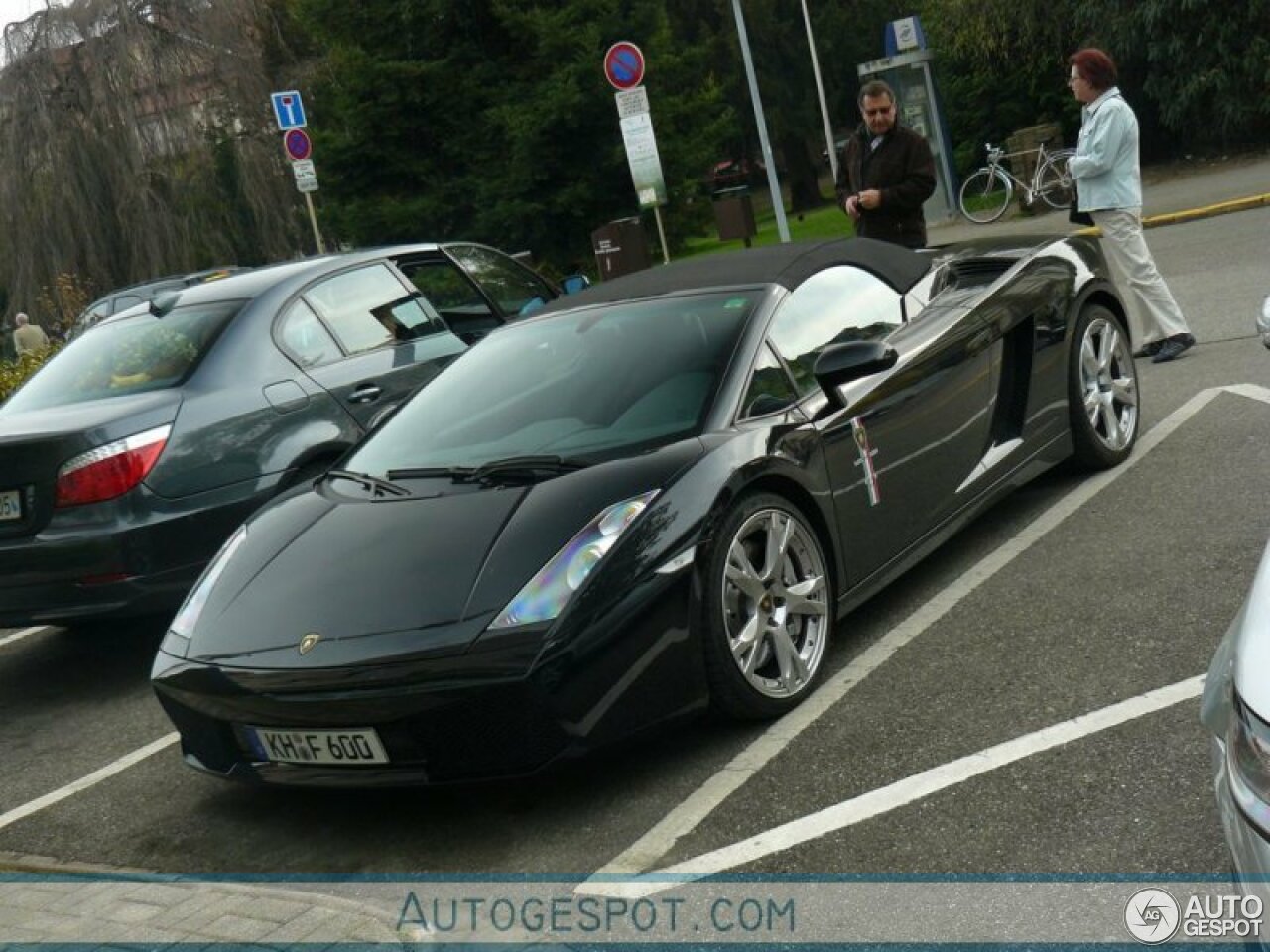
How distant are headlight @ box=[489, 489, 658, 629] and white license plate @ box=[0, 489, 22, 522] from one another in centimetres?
303

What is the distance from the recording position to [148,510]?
6.59 metres

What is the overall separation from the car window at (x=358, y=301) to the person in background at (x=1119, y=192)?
413 centimetres

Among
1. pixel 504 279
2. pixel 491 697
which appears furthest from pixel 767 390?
pixel 504 279

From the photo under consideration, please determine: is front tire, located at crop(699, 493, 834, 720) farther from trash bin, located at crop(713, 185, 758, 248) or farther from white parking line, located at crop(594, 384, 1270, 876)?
trash bin, located at crop(713, 185, 758, 248)

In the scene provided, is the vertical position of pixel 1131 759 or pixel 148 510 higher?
pixel 148 510

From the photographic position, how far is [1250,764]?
239 cm

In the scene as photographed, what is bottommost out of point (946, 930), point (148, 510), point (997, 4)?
point (946, 930)

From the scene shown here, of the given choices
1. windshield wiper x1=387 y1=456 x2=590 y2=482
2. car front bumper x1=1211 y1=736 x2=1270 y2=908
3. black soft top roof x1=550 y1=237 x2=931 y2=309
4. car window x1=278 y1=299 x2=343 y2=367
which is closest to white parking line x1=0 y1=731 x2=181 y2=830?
windshield wiper x1=387 y1=456 x2=590 y2=482

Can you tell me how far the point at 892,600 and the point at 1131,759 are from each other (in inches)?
75.3

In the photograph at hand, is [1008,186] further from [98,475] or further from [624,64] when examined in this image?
[98,475]

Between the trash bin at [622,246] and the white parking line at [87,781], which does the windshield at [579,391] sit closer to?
the white parking line at [87,781]

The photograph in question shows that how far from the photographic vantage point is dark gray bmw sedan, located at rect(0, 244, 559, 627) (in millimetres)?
6531

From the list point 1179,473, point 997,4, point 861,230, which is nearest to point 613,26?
point 997,4

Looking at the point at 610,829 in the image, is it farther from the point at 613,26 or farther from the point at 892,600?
the point at 613,26
